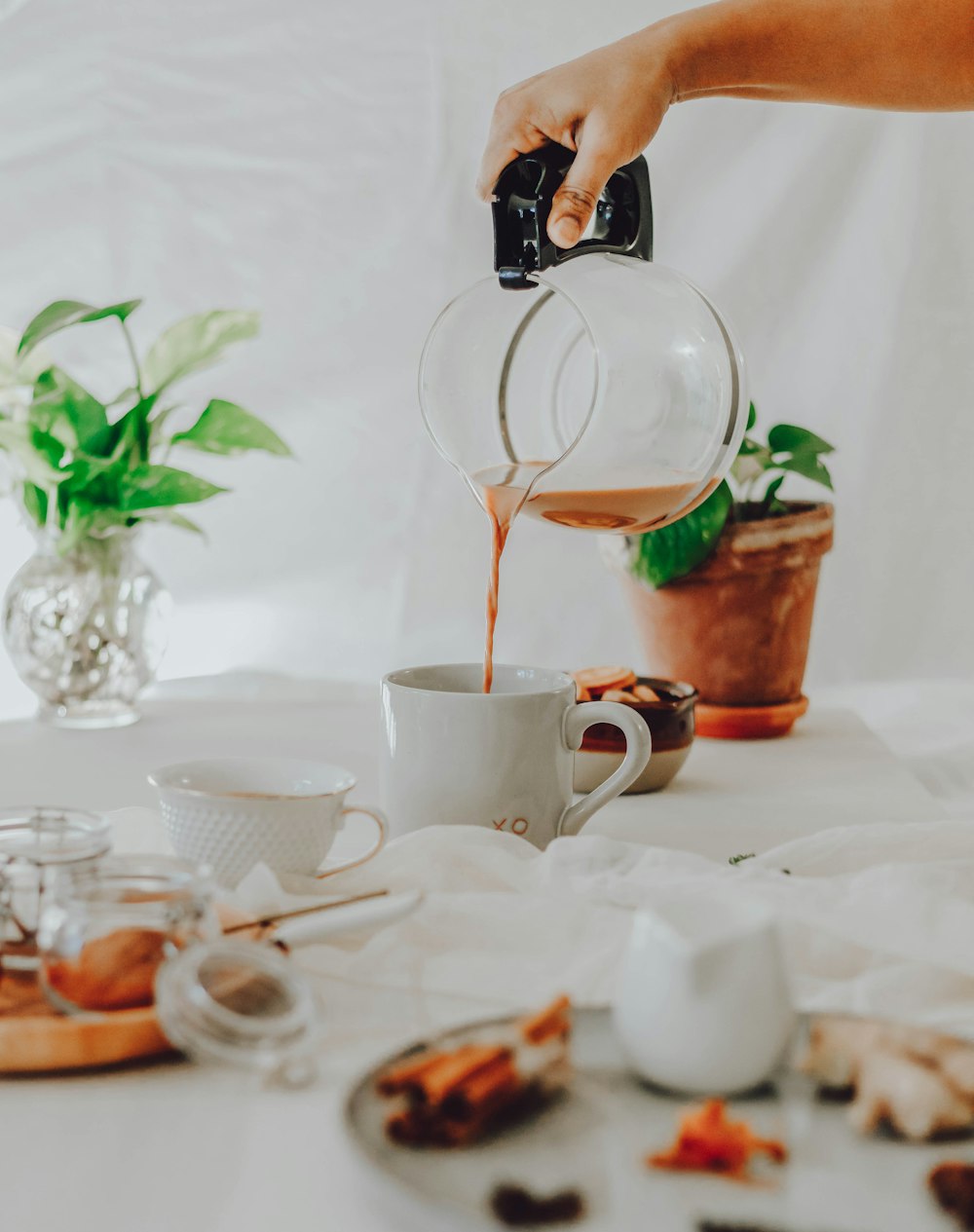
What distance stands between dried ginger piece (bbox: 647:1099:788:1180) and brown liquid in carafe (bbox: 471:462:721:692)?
450 millimetres

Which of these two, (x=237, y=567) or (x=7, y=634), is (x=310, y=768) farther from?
(x=237, y=567)

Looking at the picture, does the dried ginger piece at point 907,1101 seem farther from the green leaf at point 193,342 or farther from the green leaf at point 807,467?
the green leaf at point 193,342

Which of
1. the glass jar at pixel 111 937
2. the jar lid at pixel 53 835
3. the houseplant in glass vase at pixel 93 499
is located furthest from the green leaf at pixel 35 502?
the glass jar at pixel 111 937

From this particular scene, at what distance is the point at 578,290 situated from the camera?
85cm

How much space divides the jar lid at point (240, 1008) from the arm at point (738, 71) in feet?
1.88

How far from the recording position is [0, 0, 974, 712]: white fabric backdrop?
1858mm

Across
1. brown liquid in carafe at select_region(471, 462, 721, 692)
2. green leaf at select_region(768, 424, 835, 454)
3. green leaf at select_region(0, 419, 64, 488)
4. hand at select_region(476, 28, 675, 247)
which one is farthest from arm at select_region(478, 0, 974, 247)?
green leaf at select_region(0, 419, 64, 488)

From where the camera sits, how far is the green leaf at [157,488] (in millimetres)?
1289

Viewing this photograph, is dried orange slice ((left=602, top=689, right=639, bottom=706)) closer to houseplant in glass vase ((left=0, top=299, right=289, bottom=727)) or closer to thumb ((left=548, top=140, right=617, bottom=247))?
thumb ((left=548, top=140, right=617, bottom=247))

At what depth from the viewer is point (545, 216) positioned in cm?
88

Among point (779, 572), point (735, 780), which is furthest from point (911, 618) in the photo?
point (735, 780)

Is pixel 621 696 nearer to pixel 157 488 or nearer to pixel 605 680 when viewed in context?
pixel 605 680

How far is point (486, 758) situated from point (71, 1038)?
336mm

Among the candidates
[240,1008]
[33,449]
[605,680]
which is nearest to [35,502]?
[33,449]
